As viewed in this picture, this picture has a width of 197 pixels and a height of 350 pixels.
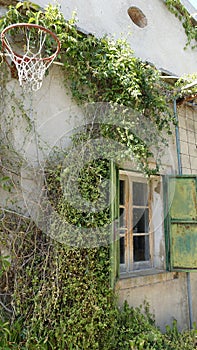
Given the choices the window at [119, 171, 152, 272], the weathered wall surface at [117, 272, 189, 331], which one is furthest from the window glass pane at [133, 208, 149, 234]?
the weathered wall surface at [117, 272, 189, 331]

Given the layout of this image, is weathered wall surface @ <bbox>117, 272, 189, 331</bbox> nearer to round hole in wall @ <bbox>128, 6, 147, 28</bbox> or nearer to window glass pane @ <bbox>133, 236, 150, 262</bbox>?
window glass pane @ <bbox>133, 236, 150, 262</bbox>

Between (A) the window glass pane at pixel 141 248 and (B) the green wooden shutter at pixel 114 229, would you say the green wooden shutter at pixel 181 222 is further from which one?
(B) the green wooden shutter at pixel 114 229

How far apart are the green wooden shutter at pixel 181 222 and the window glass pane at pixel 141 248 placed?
0.32m

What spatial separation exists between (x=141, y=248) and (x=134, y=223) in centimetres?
41

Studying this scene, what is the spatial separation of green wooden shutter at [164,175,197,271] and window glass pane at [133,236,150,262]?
325 millimetres

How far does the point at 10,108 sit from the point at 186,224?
112 inches

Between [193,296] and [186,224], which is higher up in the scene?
[186,224]

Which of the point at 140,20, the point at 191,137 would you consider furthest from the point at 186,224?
the point at 140,20

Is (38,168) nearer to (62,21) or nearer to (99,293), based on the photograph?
(99,293)

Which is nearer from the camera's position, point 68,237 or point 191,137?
point 68,237

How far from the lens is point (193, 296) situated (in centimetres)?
445

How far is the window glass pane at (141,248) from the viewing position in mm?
4105

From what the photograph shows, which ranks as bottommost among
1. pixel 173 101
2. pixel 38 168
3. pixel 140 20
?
pixel 38 168

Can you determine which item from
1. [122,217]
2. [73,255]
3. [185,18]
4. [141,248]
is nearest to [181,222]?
[141,248]
